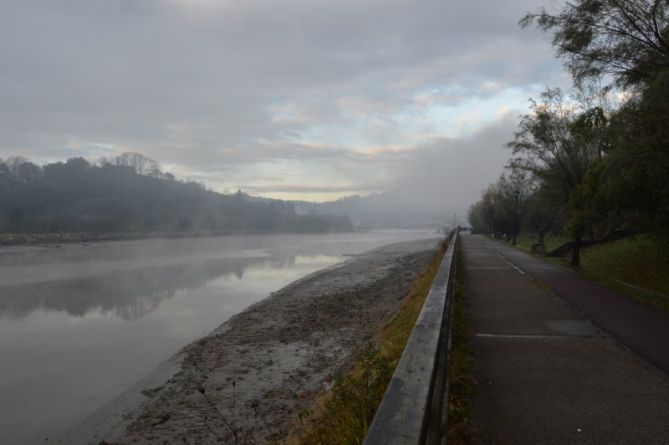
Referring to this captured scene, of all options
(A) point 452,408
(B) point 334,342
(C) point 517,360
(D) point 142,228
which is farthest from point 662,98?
(D) point 142,228

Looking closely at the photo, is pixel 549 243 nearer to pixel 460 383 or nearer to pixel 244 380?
pixel 244 380

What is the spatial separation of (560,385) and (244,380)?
6.26m

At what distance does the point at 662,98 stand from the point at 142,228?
124489mm

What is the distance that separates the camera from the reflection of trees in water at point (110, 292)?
18703 millimetres

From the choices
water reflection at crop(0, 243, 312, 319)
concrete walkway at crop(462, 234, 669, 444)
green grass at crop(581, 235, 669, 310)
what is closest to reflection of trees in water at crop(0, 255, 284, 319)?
water reflection at crop(0, 243, 312, 319)

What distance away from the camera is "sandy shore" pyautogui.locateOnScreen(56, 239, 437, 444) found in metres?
7.12

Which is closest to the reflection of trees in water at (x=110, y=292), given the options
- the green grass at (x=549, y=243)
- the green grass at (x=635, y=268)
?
the green grass at (x=635, y=268)

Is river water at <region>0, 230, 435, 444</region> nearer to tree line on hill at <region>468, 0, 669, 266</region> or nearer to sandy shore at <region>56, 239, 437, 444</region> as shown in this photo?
sandy shore at <region>56, 239, 437, 444</region>

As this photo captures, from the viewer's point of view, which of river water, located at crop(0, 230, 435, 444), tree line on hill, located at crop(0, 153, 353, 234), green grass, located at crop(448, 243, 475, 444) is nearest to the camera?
green grass, located at crop(448, 243, 475, 444)

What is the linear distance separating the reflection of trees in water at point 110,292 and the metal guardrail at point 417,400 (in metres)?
15.4

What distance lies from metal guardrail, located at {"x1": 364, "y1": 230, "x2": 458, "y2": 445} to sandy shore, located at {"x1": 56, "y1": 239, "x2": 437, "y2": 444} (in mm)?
1728

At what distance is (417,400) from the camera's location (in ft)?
9.31

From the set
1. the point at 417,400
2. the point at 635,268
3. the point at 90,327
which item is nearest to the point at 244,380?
the point at 417,400

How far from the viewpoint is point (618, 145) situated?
33.2ft
